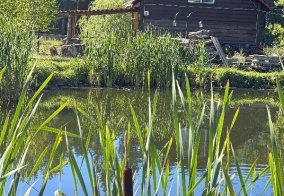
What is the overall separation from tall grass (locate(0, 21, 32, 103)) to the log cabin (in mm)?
12818

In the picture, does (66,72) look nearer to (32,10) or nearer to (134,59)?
(134,59)

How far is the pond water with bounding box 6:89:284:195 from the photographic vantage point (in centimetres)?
707

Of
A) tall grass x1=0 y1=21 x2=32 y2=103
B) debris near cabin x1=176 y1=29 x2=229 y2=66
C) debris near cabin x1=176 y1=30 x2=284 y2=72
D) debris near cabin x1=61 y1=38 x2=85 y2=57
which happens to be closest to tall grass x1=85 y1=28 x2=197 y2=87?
debris near cabin x1=176 y1=29 x2=229 y2=66

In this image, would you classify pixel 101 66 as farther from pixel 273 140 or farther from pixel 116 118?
pixel 273 140

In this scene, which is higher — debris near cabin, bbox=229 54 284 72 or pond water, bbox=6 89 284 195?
debris near cabin, bbox=229 54 284 72

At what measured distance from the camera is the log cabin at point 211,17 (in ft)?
78.7

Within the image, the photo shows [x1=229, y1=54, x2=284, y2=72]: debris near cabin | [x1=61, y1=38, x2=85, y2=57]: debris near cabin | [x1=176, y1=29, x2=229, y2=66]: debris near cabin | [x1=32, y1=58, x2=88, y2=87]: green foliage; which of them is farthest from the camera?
[x1=61, y1=38, x2=85, y2=57]: debris near cabin

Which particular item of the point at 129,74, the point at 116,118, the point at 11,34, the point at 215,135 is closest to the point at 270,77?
the point at 129,74

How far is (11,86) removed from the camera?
1146 centimetres

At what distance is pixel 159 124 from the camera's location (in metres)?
10.9

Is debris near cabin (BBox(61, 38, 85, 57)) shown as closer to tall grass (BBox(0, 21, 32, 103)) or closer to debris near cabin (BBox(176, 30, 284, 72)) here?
debris near cabin (BBox(176, 30, 284, 72))

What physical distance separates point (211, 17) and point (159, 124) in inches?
564

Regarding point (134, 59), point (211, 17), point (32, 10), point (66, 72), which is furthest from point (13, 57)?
point (211, 17)

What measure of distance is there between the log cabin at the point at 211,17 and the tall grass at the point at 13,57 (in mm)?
12818
